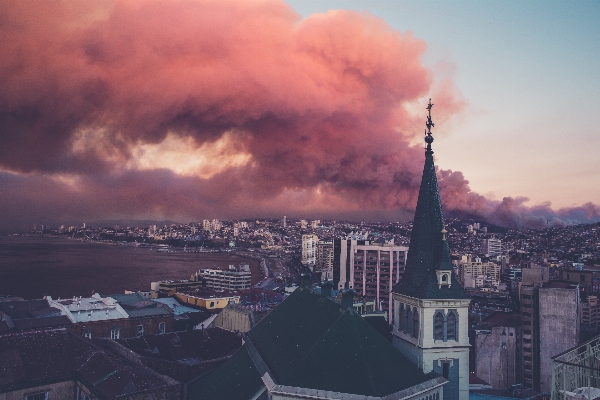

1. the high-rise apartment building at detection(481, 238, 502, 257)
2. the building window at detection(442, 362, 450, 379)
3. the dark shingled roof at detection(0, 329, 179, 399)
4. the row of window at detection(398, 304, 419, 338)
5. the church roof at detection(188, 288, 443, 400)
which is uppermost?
the high-rise apartment building at detection(481, 238, 502, 257)

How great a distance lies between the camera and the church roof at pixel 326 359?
15.4 metres

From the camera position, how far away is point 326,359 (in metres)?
16.1

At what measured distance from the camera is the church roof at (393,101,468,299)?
1873 centimetres

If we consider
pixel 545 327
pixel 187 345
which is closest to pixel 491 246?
pixel 545 327

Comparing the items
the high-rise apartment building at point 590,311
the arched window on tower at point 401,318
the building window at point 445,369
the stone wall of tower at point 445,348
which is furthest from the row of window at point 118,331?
the high-rise apartment building at point 590,311

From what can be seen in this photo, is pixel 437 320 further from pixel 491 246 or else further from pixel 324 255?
pixel 491 246

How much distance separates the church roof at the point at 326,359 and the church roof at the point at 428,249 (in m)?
2.93

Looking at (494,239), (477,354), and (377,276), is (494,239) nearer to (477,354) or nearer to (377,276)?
(377,276)

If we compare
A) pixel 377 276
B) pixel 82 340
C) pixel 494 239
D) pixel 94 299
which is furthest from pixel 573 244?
pixel 82 340

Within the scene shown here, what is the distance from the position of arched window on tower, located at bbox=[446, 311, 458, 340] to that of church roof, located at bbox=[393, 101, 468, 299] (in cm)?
76

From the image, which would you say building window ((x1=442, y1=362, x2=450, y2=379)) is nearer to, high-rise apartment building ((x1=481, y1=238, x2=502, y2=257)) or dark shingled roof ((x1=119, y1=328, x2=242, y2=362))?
dark shingled roof ((x1=119, y1=328, x2=242, y2=362))

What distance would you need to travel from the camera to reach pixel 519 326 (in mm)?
56062

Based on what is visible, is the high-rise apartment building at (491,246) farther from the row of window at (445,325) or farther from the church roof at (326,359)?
the church roof at (326,359)

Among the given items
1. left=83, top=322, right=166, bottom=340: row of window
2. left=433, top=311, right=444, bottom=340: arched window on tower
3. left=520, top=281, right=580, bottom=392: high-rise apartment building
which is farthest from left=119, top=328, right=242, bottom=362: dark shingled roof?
left=520, top=281, right=580, bottom=392: high-rise apartment building
